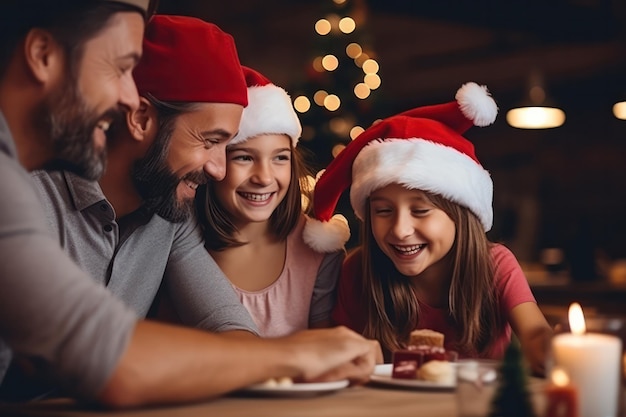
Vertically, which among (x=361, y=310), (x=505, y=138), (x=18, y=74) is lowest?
(x=361, y=310)

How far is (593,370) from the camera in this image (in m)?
1.35

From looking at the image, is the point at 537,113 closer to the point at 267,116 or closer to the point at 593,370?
the point at 267,116

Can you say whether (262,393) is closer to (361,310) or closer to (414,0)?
(361,310)

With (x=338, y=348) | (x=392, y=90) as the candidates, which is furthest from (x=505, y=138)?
(x=338, y=348)

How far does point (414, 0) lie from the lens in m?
6.59

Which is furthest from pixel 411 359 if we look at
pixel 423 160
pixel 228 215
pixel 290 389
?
pixel 228 215

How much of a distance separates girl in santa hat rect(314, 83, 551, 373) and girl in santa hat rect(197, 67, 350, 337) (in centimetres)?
11

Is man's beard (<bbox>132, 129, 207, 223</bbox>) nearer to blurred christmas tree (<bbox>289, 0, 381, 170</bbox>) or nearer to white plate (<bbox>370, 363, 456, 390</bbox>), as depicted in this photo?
white plate (<bbox>370, 363, 456, 390</bbox>)

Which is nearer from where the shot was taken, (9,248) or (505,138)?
(9,248)

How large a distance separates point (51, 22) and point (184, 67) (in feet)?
2.81

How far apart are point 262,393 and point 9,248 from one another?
491 mm

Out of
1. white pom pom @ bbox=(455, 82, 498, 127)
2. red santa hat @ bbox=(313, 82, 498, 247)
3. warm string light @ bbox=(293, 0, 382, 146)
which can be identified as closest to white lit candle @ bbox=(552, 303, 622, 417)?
red santa hat @ bbox=(313, 82, 498, 247)

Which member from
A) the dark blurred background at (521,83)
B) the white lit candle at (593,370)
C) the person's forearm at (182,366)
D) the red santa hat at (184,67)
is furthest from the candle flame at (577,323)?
the dark blurred background at (521,83)

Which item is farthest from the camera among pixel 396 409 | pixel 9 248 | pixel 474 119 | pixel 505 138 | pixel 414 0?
pixel 505 138
